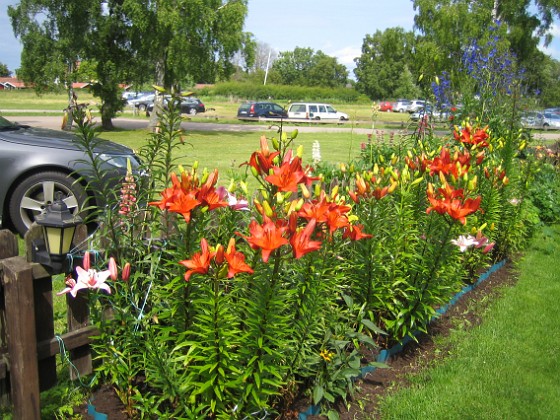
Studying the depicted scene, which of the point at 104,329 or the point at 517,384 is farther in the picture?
the point at 517,384

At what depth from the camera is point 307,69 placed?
89750 mm

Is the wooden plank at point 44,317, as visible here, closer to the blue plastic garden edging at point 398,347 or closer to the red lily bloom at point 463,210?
the blue plastic garden edging at point 398,347

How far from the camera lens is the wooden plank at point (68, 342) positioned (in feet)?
7.60

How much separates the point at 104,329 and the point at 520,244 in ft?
16.6

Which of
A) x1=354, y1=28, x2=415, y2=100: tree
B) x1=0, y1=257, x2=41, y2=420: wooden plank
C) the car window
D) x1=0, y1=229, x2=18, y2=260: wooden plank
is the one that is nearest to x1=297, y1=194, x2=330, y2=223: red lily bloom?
x1=0, y1=257, x2=41, y2=420: wooden plank

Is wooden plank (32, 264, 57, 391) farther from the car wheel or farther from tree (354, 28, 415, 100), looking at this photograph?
tree (354, 28, 415, 100)

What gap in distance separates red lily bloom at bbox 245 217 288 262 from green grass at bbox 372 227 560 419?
57.0 inches

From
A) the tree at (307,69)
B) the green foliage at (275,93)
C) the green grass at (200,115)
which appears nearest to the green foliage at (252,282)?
the green grass at (200,115)

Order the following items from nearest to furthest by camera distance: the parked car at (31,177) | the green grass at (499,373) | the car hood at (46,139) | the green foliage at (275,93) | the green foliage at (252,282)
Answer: the green foliage at (252,282)
the green grass at (499,373)
the parked car at (31,177)
the car hood at (46,139)
the green foliage at (275,93)

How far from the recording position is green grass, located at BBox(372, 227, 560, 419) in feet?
9.37

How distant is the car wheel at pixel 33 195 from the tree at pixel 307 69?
259ft

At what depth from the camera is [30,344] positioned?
2.19 m

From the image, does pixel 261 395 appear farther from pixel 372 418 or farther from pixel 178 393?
pixel 372 418

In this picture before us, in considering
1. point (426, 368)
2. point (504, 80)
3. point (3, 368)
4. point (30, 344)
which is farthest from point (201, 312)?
point (504, 80)
